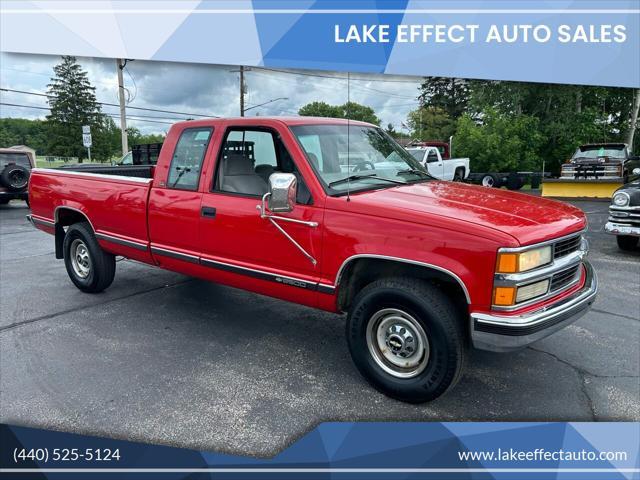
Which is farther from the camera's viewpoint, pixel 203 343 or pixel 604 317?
pixel 604 317

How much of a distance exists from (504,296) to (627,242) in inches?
276

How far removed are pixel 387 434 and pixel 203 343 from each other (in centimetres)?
205

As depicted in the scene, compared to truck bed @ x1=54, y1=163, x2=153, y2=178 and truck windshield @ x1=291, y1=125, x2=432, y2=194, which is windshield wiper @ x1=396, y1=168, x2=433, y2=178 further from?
truck bed @ x1=54, y1=163, x2=153, y2=178

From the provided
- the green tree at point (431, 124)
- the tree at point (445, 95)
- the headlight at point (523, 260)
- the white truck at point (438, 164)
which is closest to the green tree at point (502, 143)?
the white truck at point (438, 164)

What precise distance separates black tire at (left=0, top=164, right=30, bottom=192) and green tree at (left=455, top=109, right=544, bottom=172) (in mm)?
20143

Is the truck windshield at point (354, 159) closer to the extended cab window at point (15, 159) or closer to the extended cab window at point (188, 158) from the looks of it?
the extended cab window at point (188, 158)

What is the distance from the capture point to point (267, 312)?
5.28m

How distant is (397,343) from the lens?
3.44 metres

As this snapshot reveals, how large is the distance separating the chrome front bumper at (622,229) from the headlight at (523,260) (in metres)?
5.79

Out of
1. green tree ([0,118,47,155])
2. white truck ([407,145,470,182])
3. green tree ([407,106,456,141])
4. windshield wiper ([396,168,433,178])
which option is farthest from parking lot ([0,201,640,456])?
green tree ([0,118,47,155])

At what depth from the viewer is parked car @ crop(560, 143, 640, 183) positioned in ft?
52.6

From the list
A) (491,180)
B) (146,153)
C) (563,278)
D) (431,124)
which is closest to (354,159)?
(563,278)

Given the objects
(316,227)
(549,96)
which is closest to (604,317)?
(316,227)

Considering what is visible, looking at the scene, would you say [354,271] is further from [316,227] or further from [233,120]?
[233,120]
